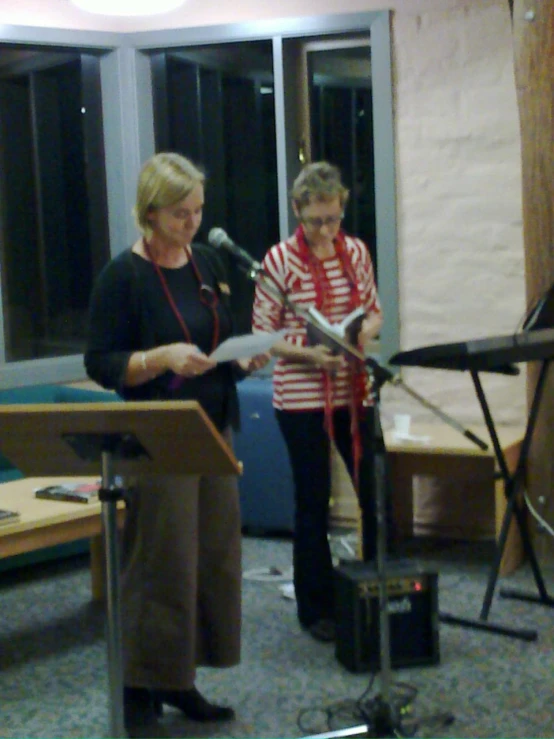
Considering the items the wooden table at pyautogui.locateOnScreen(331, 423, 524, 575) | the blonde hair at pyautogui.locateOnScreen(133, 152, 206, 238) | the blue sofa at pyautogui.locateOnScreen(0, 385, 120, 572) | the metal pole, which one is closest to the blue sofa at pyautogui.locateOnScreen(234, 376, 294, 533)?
the wooden table at pyautogui.locateOnScreen(331, 423, 524, 575)

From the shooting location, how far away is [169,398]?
2.31 m

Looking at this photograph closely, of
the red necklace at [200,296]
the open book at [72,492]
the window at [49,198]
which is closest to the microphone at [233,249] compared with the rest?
the red necklace at [200,296]

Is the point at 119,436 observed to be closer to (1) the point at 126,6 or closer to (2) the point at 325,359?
(2) the point at 325,359

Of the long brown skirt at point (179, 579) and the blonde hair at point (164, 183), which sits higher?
the blonde hair at point (164, 183)

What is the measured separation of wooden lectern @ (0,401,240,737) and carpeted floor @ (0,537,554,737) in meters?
0.78

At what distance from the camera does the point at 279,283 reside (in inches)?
119

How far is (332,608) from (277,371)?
78 centimetres

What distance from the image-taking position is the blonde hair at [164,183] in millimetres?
2238

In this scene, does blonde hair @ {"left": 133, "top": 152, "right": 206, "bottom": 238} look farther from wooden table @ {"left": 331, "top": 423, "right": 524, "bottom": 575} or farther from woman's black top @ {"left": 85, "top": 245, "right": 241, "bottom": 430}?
wooden table @ {"left": 331, "top": 423, "right": 524, "bottom": 575}

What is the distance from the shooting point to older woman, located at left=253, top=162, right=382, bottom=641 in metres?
2.96

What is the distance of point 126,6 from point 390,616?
2.65 meters

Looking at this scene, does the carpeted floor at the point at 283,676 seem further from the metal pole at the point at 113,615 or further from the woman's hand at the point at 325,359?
the woman's hand at the point at 325,359

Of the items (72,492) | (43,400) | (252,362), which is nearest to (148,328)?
(252,362)

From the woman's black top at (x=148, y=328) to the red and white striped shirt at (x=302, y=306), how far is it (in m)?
0.61
